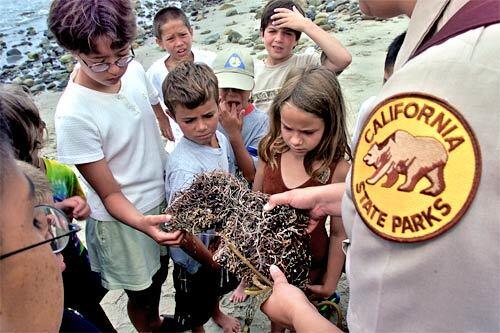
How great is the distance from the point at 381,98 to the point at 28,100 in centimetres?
219

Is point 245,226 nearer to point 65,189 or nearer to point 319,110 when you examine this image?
point 319,110

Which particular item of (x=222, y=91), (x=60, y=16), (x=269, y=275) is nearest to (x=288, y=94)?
(x=222, y=91)

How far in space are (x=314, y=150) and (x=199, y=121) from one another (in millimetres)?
761

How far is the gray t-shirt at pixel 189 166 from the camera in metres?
2.86

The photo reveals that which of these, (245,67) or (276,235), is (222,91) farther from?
(276,235)

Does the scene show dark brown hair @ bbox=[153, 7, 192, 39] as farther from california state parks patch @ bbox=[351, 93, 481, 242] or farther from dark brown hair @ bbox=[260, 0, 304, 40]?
california state parks patch @ bbox=[351, 93, 481, 242]

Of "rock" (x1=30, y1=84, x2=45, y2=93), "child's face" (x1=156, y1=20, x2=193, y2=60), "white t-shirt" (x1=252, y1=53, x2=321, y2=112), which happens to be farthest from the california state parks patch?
"rock" (x1=30, y1=84, x2=45, y2=93)

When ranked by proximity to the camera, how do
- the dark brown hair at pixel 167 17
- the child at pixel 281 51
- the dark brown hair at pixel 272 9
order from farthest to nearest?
1. the dark brown hair at pixel 167 17
2. the dark brown hair at pixel 272 9
3. the child at pixel 281 51

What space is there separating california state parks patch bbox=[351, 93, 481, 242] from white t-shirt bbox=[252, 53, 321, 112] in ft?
9.65

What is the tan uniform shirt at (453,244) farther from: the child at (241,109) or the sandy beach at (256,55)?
the sandy beach at (256,55)

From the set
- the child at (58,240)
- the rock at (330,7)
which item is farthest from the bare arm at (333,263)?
the rock at (330,7)

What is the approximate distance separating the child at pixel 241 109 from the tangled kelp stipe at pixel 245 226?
0.69m

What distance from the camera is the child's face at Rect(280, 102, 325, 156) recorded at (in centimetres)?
282

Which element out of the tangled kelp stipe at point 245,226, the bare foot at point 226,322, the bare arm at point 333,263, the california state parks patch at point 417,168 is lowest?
the bare foot at point 226,322
